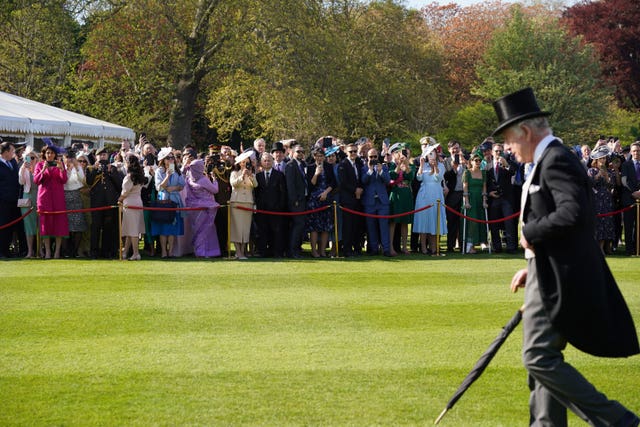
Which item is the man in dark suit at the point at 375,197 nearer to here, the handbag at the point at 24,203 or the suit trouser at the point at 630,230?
the suit trouser at the point at 630,230

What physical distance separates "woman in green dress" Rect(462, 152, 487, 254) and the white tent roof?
42.5 feet

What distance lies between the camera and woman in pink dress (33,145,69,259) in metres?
19.2

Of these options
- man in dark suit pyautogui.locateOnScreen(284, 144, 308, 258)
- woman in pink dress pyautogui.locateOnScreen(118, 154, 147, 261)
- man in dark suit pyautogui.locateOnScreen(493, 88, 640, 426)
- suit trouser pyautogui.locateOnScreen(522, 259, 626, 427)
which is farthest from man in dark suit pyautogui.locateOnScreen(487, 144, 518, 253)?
suit trouser pyautogui.locateOnScreen(522, 259, 626, 427)

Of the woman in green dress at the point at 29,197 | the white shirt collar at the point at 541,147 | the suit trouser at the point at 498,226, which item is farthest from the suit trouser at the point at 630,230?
the white shirt collar at the point at 541,147

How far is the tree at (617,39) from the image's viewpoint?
62125 mm

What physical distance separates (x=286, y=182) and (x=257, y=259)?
1659 mm

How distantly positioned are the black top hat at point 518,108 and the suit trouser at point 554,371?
34.9 inches

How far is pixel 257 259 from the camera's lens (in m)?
19.2

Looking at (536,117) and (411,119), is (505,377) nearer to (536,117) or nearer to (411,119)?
(536,117)

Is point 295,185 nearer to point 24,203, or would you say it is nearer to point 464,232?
point 464,232

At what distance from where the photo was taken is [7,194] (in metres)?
19.9

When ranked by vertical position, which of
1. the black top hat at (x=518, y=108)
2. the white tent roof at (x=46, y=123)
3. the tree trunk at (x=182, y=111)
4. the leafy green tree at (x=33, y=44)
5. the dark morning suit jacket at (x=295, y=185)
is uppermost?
the leafy green tree at (x=33, y=44)

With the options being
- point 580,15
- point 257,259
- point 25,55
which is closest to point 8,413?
point 257,259

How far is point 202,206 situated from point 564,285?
553 inches
